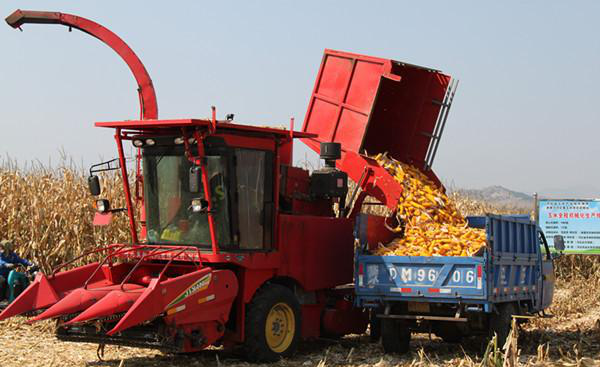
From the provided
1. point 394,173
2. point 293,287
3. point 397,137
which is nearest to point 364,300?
point 293,287

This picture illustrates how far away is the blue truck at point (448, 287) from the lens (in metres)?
9.96

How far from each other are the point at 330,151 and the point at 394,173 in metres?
0.99

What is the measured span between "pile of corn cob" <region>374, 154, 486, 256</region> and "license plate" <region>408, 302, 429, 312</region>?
624 mm

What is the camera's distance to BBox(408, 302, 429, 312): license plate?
1038cm

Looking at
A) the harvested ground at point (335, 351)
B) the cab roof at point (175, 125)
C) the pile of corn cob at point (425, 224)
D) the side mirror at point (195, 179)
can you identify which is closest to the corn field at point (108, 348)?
the harvested ground at point (335, 351)

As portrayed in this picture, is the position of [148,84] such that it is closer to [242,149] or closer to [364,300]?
[242,149]

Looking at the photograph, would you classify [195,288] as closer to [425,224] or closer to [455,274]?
[455,274]

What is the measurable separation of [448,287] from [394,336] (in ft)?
3.79

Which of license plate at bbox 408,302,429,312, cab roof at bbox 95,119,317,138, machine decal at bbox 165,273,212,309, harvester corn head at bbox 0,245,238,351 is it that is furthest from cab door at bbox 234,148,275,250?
license plate at bbox 408,302,429,312

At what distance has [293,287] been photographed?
11.1 m

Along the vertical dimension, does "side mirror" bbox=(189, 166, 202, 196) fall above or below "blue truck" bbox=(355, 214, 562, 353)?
above

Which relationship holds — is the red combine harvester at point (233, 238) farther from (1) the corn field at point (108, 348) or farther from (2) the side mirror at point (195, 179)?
(1) the corn field at point (108, 348)

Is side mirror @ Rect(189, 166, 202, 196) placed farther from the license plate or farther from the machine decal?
the license plate

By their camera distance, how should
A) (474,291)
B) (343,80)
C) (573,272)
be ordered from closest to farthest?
1. (474,291)
2. (343,80)
3. (573,272)
